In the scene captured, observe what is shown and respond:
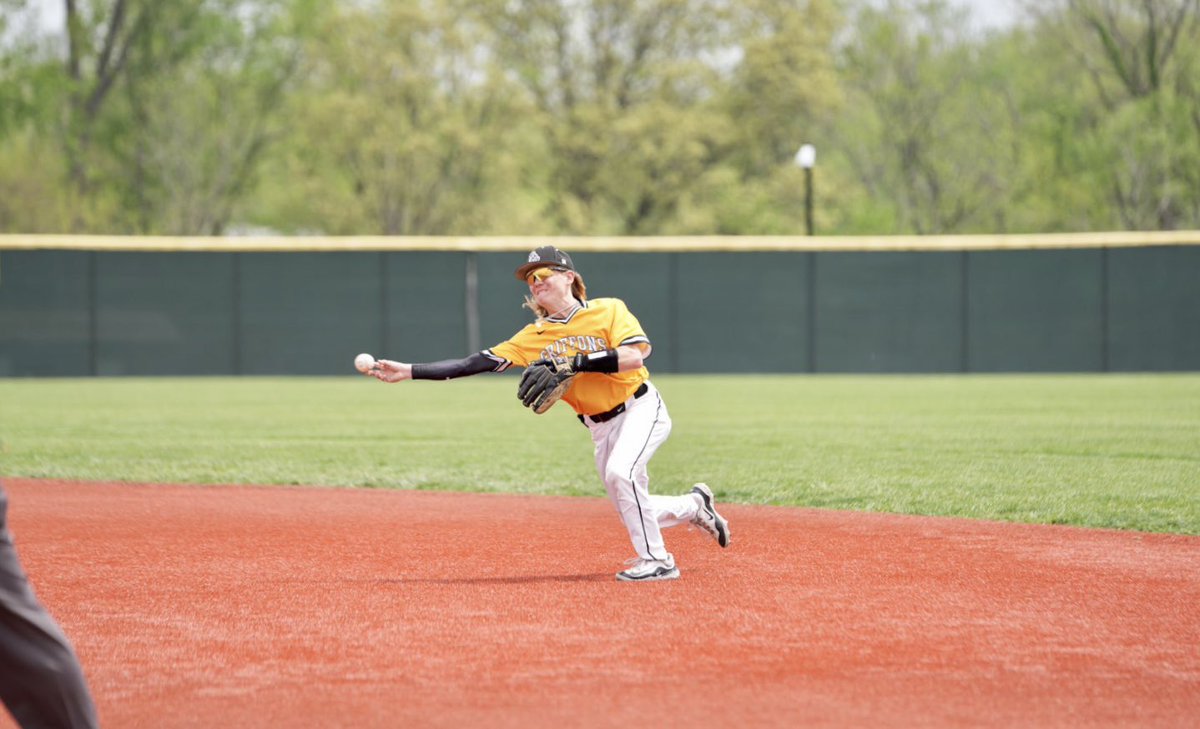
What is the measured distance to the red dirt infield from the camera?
4.19 m

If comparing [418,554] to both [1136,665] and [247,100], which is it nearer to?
[1136,665]

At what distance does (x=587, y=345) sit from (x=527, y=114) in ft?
122

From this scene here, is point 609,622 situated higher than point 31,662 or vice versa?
point 31,662

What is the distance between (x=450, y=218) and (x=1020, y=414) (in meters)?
28.7

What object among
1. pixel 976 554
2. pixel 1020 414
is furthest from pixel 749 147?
pixel 976 554

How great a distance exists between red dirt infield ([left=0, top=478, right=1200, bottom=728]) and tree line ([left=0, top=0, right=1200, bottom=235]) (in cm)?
3440

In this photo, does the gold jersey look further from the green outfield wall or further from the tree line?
the tree line

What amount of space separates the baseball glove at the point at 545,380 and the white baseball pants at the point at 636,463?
409 mm

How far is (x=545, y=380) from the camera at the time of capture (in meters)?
5.90

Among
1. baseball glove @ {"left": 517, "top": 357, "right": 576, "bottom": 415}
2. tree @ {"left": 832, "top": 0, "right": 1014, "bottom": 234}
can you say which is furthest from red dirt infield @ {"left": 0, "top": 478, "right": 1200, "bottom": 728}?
tree @ {"left": 832, "top": 0, "right": 1014, "bottom": 234}

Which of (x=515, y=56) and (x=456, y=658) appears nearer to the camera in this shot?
(x=456, y=658)

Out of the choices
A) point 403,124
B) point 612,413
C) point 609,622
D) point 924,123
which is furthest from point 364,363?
point 924,123

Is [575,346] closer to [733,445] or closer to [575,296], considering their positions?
[575,296]

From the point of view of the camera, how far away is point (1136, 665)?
4.74 metres
